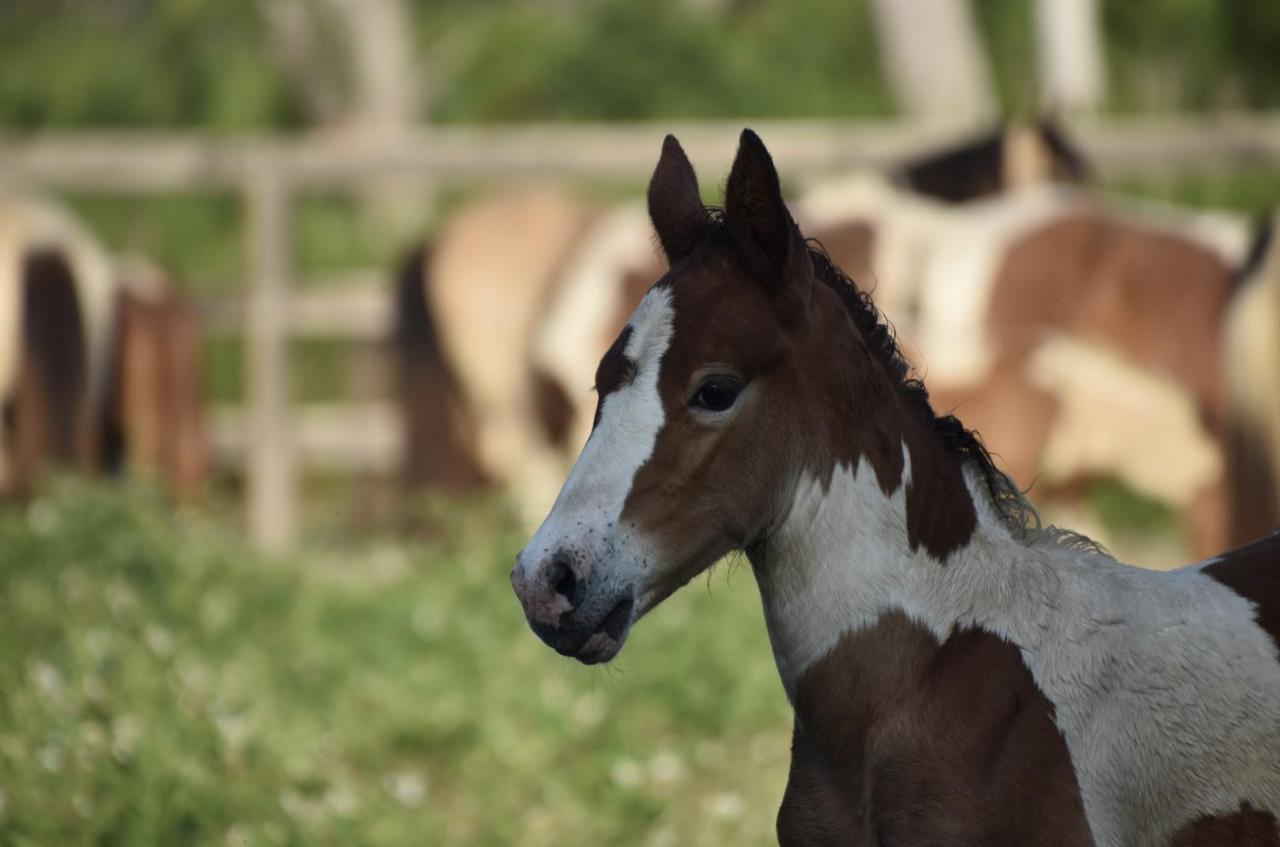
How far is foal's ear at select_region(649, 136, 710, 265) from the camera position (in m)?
2.59

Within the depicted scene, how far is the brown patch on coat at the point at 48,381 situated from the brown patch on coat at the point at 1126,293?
457 cm

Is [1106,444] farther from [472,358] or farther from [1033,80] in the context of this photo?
[1033,80]

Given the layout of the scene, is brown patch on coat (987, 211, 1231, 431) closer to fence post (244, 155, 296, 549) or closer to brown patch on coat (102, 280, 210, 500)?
fence post (244, 155, 296, 549)

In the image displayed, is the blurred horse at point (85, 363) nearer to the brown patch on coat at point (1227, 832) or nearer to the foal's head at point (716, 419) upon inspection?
the foal's head at point (716, 419)

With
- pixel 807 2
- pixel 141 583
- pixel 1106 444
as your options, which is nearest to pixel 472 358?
pixel 141 583

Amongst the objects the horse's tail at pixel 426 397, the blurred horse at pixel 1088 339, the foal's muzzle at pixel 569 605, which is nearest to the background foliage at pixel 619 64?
the blurred horse at pixel 1088 339

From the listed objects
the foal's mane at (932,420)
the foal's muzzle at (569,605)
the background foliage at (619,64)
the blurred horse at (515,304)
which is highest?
the background foliage at (619,64)

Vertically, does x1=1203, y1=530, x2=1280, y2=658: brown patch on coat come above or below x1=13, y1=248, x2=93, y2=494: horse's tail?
below

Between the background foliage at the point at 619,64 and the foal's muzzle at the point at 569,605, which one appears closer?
the foal's muzzle at the point at 569,605

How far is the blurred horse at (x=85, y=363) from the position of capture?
8320mm

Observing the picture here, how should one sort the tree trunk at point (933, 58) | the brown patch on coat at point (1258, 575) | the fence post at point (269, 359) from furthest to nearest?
1. the tree trunk at point (933, 58)
2. the fence post at point (269, 359)
3. the brown patch on coat at point (1258, 575)

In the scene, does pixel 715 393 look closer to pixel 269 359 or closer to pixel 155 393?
pixel 269 359

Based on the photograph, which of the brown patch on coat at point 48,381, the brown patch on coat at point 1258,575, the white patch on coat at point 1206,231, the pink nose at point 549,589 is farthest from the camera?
the brown patch on coat at point 48,381

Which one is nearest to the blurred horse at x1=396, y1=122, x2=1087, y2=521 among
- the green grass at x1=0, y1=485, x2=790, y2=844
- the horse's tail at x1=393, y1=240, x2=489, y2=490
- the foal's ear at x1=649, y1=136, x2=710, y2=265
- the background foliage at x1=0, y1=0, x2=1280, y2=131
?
the horse's tail at x1=393, y1=240, x2=489, y2=490
